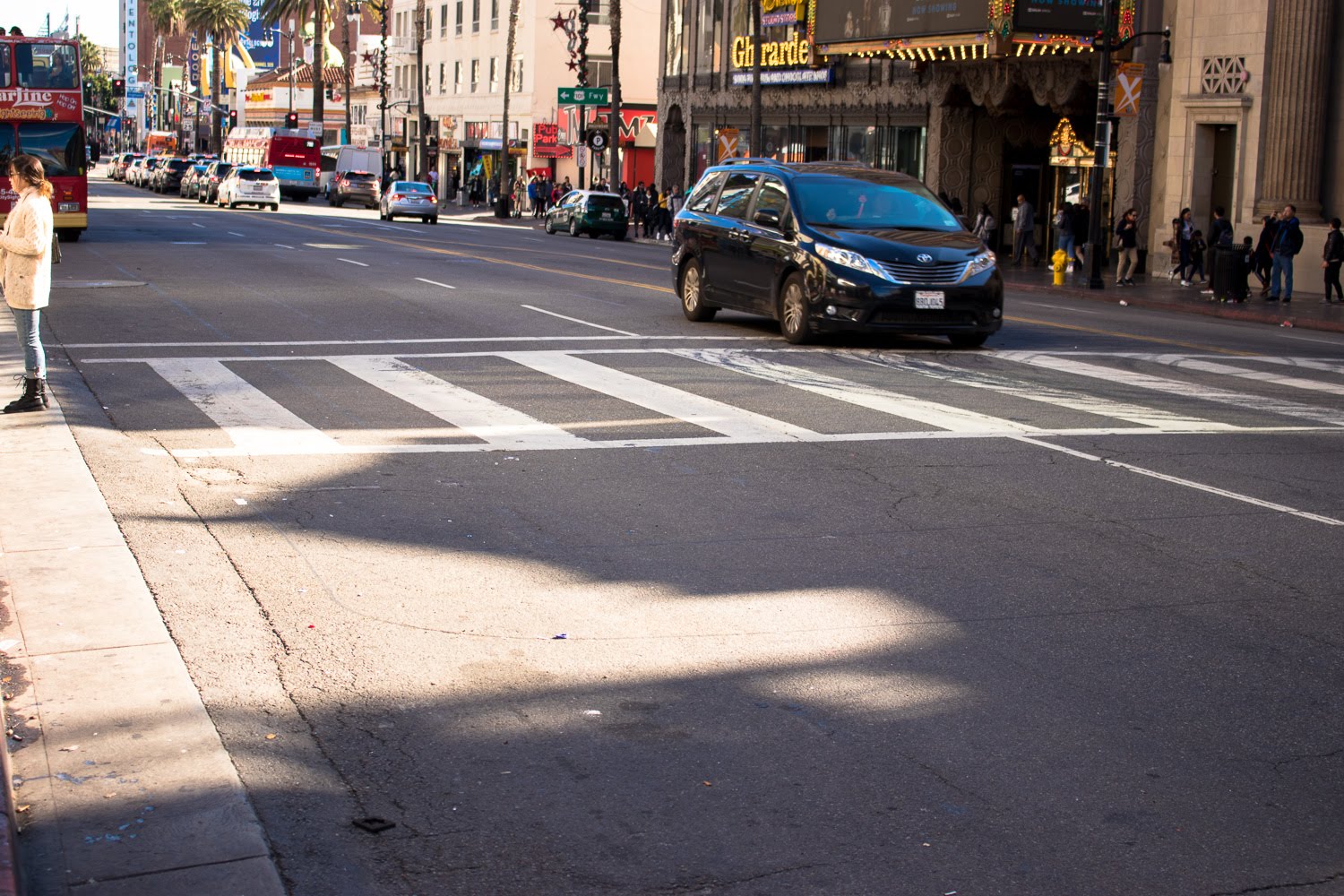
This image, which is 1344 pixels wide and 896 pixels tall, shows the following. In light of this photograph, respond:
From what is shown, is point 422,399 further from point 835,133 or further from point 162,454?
point 835,133

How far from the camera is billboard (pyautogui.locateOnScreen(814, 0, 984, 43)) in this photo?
3694 centimetres

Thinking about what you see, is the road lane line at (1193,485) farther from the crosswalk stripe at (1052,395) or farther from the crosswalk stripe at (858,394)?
the crosswalk stripe at (1052,395)

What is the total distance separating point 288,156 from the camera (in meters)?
77.1

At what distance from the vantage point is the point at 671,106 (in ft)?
200

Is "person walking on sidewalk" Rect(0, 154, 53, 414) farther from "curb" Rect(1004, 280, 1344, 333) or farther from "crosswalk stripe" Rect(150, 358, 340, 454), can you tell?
"curb" Rect(1004, 280, 1344, 333)

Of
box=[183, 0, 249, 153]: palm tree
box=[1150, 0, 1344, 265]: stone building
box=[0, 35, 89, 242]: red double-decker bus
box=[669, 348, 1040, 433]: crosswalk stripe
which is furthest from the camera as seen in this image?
box=[183, 0, 249, 153]: palm tree

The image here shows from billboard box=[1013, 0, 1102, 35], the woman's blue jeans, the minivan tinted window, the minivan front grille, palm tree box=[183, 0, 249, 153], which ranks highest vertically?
palm tree box=[183, 0, 249, 153]

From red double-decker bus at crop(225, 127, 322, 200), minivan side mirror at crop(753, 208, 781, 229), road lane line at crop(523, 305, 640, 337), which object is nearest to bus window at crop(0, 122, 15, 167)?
road lane line at crop(523, 305, 640, 337)

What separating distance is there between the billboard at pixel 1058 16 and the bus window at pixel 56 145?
1985 cm

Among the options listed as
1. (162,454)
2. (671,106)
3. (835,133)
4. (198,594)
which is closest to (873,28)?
(835,133)

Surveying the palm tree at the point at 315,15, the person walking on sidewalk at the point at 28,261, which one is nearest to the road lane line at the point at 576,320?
the person walking on sidewalk at the point at 28,261

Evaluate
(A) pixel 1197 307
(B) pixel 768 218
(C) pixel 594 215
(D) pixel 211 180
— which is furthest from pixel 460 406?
(D) pixel 211 180

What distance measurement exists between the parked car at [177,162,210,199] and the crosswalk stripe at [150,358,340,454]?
6194cm

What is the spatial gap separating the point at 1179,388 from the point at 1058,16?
2235cm
